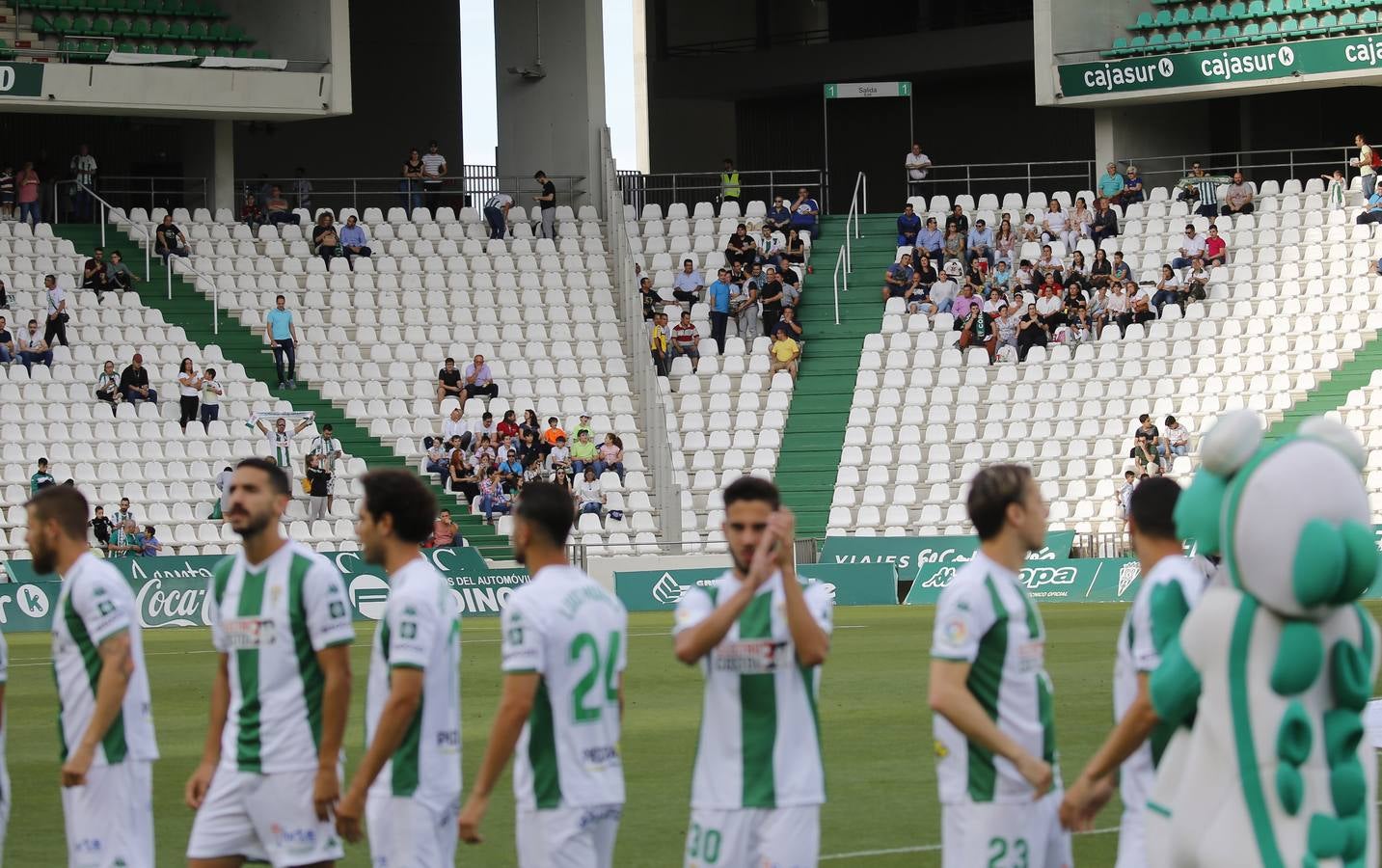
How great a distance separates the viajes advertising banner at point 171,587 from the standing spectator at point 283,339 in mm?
6659

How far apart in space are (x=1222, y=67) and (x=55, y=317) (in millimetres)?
20957

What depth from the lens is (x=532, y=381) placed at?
35969 mm

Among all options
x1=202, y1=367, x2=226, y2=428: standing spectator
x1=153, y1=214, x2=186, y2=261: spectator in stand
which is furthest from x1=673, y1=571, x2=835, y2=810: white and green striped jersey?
x1=153, y1=214, x2=186, y2=261: spectator in stand

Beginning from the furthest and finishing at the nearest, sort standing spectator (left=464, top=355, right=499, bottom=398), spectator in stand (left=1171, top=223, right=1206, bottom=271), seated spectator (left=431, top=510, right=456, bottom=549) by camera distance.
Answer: spectator in stand (left=1171, top=223, right=1206, bottom=271), standing spectator (left=464, top=355, right=499, bottom=398), seated spectator (left=431, top=510, right=456, bottom=549)

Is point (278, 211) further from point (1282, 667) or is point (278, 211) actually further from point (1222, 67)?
point (1282, 667)

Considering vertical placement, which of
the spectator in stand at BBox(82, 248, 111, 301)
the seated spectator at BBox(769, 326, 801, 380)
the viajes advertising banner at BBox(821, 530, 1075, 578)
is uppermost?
the spectator in stand at BBox(82, 248, 111, 301)

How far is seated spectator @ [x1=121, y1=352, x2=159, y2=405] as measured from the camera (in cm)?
3309

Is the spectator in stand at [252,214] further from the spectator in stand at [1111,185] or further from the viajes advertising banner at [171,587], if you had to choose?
the spectator in stand at [1111,185]

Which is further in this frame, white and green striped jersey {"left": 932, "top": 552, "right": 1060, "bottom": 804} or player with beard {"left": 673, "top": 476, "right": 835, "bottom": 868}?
player with beard {"left": 673, "top": 476, "right": 835, "bottom": 868}

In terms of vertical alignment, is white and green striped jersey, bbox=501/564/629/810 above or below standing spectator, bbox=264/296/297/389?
below

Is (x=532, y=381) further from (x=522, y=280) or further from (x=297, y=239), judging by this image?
(x=297, y=239)

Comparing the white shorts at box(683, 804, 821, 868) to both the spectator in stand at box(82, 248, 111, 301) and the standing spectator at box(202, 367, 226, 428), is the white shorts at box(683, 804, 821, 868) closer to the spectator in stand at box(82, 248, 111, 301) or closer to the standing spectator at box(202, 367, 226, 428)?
the standing spectator at box(202, 367, 226, 428)

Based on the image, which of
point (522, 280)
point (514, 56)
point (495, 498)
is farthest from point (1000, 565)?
point (514, 56)

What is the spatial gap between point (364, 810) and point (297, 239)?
31.8 metres
